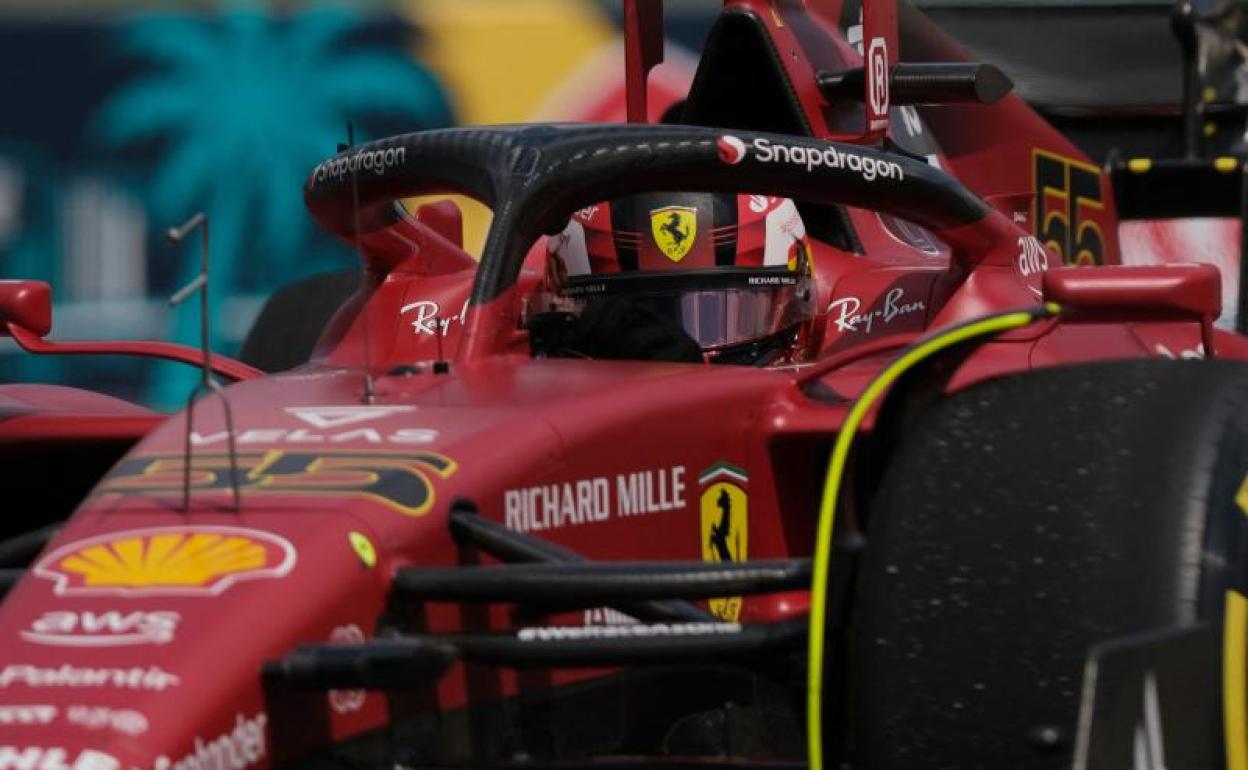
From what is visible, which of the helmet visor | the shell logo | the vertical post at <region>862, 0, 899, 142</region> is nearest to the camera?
the shell logo

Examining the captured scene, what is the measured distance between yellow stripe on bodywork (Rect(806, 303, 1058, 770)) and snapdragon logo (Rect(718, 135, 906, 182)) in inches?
39.0

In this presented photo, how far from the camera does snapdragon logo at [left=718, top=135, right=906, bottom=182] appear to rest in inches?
149

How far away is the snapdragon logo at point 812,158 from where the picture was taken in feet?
12.4

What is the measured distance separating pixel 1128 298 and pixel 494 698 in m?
0.97

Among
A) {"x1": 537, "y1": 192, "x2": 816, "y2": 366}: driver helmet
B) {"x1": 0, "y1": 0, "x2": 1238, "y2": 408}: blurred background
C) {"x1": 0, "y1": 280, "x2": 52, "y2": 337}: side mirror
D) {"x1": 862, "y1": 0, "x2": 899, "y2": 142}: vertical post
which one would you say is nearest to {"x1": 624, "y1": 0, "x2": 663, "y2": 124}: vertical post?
{"x1": 862, "y1": 0, "x2": 899, "y2": 142}: vertical post

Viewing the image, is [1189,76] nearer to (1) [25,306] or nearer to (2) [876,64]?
(2) [876,64]

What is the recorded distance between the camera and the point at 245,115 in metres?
8.76

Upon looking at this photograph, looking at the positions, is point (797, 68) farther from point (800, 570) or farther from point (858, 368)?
point (800, 570)

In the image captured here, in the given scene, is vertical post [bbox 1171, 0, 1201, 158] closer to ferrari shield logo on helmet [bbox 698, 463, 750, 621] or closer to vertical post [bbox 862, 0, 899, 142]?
vertical post [bbox 862, 0, 899, 142]

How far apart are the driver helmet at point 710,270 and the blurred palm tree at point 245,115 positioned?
14.6 ft

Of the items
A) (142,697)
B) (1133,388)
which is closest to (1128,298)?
(1133,388)

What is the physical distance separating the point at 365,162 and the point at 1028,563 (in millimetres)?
1859

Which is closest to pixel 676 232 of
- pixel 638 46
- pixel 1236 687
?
pixel 638 46

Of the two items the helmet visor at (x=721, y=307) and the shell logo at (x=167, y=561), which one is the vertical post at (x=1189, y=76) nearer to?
the helmet visor at (x=721, y=307)
